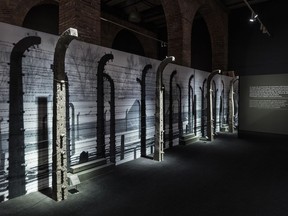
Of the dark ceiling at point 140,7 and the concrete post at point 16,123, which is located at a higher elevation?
the dark ceiling at point 140,7

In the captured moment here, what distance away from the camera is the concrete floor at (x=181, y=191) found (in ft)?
8.93

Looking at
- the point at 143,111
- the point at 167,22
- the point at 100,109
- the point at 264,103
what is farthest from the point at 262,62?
the point at 100,109

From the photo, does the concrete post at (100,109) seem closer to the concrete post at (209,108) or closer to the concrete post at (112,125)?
the concrete post at (112,125)

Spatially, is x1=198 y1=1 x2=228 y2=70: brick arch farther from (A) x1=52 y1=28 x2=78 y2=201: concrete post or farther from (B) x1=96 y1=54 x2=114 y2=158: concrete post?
(A) x1=52 y1=28 x2=78 y2=201: concrete post

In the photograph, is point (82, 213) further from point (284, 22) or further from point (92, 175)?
point (284, 22)

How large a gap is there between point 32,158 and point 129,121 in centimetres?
215

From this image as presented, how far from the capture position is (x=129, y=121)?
4.87 meters

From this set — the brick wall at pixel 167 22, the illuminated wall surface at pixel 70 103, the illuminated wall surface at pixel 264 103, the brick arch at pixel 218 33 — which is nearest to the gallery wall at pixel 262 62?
the illuminated wall surface at pixel 264 103

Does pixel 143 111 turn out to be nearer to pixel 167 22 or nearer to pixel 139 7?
pixel 167 22

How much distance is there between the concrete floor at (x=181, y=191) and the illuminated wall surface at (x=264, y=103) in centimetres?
362

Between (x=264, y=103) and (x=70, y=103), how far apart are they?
7584mm

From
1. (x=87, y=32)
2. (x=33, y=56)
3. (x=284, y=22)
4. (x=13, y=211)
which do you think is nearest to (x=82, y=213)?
(x=13, y=211)

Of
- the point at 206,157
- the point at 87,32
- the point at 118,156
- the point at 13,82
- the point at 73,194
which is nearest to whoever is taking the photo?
the point at 13,82

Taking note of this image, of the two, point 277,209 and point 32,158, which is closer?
point 277,209
